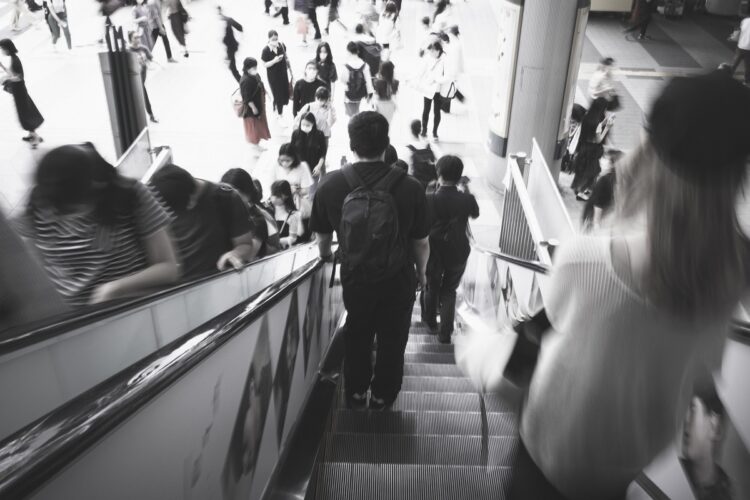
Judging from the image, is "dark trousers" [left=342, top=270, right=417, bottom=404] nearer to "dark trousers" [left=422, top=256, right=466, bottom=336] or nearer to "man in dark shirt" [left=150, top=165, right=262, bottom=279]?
"man in dark shirt" [left=150, top=165, right=262, bottom=279]

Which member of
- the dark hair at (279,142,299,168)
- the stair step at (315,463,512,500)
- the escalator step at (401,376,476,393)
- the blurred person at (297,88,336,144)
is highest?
the blurred person at (297,88,336,144)

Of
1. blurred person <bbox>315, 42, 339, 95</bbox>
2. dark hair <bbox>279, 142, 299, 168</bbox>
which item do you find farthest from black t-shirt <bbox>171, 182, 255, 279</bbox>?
blurred person <bbox>315, 42, 339, 95</bbox>

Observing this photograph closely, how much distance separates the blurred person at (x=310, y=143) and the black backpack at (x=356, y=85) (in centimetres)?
170

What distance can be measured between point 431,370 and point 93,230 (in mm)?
2804

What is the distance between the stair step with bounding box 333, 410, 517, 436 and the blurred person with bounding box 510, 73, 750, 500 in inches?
83.9

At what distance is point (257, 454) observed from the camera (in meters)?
2.52

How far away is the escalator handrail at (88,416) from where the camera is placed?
45.4 inches

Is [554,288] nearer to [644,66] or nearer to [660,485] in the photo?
[660,485]

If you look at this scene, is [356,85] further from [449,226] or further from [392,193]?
[392,193]

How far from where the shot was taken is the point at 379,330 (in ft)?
11.3

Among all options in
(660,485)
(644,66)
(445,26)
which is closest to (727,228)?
(660,485)

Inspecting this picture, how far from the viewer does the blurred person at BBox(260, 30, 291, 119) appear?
9.74 metres

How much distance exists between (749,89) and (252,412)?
1.91 m

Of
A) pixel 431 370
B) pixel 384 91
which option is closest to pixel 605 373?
pixel 431 370
